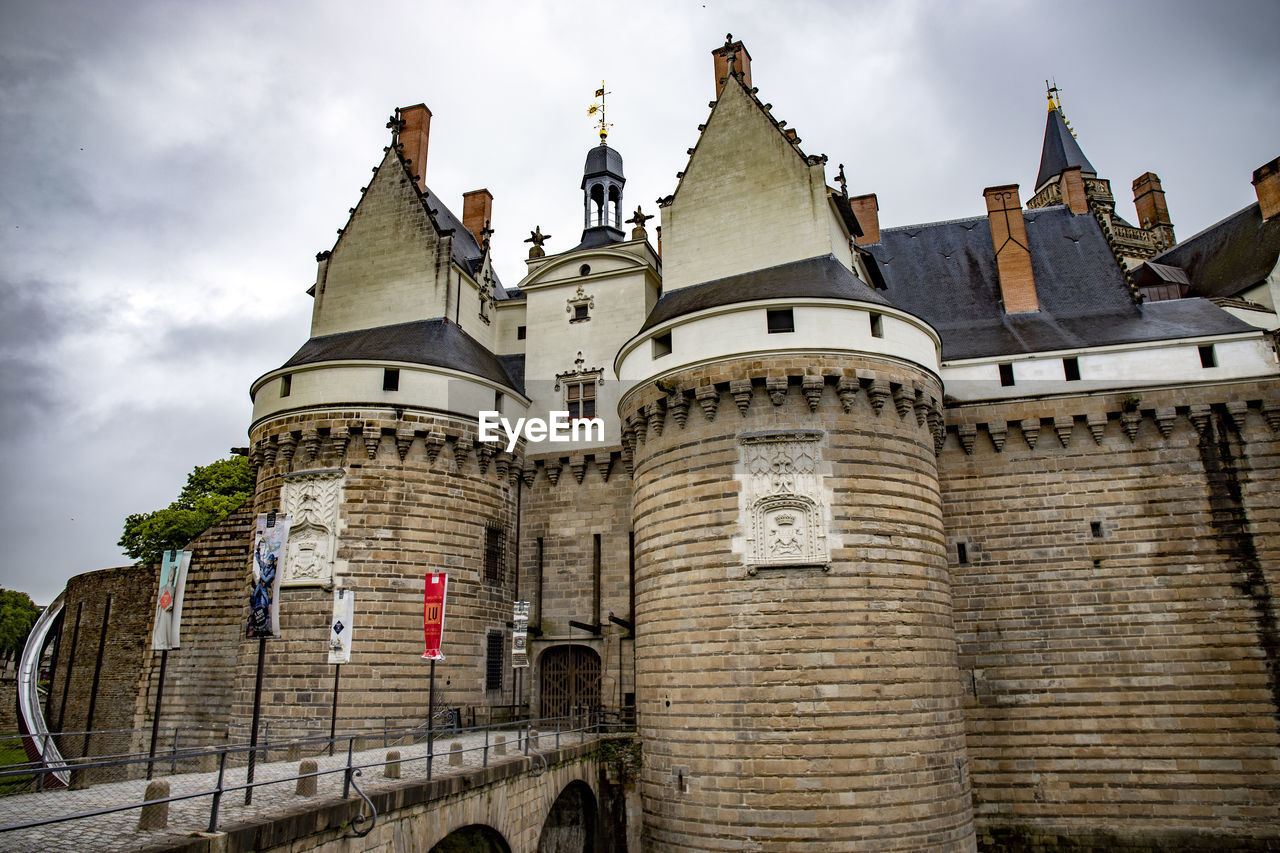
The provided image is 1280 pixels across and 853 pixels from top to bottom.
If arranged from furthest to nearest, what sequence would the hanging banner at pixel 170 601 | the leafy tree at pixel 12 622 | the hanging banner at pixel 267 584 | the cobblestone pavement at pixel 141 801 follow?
the leafy tree at pixel 12 622
the hanging banner at pixel 170 601
the hanging banner at pixel 267 584
the cobblestone pavement at pixel 141 801

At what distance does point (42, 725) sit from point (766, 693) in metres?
25.5

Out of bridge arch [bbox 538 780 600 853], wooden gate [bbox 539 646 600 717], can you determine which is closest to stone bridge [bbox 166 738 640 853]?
bridge arch [bbox 538 780 600 853]

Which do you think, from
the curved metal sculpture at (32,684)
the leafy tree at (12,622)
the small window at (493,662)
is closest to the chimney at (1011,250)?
the small window at (493,662)

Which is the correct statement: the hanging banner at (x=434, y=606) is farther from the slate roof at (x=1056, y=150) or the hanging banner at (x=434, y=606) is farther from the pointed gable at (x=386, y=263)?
the slate roof at (x=1056, y=150)

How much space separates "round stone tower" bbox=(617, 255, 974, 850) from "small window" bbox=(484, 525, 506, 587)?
191 inches

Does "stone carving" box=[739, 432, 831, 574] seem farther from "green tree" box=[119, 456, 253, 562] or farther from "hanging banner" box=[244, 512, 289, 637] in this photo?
"green tree" box=[119, 456, 253, 562]

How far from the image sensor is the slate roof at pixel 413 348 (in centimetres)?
2123

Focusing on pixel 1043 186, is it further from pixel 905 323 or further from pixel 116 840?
pixel 116 840

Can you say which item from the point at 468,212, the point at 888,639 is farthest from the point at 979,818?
the point at 468,212

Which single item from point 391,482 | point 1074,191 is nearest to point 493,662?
point 391,482

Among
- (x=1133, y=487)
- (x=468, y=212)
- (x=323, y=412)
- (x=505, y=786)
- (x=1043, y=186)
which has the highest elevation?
(x=1043, y=186)

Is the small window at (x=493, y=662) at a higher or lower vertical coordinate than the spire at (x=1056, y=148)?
lower

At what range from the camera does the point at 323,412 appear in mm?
20344

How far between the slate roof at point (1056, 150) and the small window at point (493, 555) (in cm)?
3899
